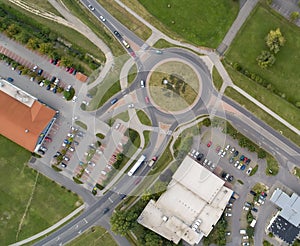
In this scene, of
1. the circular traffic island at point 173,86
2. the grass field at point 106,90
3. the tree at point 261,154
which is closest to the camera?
the tree at point 261,154

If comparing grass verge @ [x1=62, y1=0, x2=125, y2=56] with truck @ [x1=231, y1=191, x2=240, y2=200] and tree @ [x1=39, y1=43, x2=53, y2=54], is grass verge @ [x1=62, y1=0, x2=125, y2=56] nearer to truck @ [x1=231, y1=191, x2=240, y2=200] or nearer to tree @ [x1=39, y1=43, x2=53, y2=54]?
tree @ [x1=39, y1=43, x2=53, y2=54]

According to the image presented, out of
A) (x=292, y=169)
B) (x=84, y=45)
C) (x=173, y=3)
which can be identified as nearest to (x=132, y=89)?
(x=84, y=45)

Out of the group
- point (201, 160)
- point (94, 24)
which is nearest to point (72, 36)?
point (94, 24)

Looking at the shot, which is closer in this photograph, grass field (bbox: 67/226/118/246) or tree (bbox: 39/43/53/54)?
grass field (bbox: 67/226/118/246)

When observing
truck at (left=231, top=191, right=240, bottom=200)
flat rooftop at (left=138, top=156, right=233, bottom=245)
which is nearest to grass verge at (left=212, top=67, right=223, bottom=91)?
flat rooftop at (left=138, top=156, right=233, bottom=245)

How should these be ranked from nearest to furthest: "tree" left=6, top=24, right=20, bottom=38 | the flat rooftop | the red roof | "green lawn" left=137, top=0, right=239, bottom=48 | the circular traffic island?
1. the flat rooftop
2. the red roof
3. the circular traffic island
4. "green lawn" left=137, top=0, right=239, bottom=48
5. "tree" left=6, top=24, right=20, bottom=38

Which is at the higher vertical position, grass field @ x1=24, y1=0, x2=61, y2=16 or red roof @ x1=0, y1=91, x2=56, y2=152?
grass field @ x1=24, y1=0, x2=61, y2=16

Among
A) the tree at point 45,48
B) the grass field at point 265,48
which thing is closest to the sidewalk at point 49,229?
the tree at point 45,48

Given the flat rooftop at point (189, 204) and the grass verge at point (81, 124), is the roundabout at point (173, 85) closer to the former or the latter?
the flat rooftop at point (189, 204)
